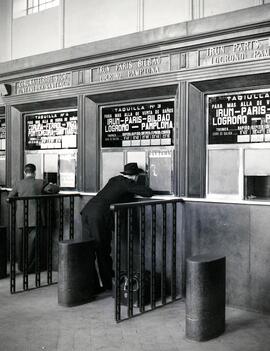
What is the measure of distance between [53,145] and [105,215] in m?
2.57

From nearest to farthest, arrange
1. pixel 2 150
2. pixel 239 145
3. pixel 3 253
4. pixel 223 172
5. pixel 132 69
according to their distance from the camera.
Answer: pixel 239 145 < pixel 223 172 < pixel 132 69 < pixel 3 253 < pixel 2 150

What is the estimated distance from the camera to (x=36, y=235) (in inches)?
275

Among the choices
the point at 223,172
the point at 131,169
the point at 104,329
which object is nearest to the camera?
the point at 104,329

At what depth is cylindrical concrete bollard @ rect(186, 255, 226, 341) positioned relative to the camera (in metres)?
4.91

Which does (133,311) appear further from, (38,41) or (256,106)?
(38,41)

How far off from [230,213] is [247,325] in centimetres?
150

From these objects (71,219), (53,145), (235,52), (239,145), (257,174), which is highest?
(235,52)

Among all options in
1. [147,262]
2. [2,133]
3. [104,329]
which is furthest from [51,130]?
[104,329]

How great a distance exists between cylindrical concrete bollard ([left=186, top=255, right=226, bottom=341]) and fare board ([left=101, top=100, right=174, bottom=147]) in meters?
2.58

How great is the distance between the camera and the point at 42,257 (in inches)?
333

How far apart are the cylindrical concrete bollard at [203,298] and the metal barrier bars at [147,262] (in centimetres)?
92

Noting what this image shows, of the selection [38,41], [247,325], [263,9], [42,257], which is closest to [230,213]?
[247,325]

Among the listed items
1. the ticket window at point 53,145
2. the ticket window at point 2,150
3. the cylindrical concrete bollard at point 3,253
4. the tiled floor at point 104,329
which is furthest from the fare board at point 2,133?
the tiled floor at point 104,329

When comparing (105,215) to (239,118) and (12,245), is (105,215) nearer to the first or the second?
(12,245)
